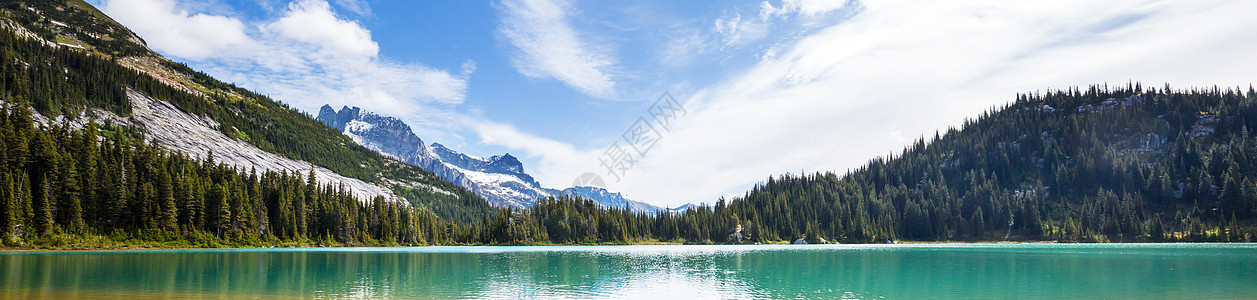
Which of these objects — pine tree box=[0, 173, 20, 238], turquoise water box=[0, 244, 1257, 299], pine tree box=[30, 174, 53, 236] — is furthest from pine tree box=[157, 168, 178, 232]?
turquoise water box=[0, 244, 1257, 299]

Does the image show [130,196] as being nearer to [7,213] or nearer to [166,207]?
[166,207]

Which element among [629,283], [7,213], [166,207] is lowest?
[629,283]

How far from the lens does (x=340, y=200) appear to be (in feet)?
642

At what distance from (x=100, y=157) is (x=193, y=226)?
21296mm

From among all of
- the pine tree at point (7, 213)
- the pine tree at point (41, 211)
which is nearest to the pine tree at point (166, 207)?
the pine tree at point (41, 211)

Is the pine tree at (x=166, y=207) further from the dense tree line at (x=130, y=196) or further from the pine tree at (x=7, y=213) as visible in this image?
the pine tree at (x=7, y=213)

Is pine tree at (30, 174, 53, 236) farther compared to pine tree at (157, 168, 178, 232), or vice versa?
pine tree at (157, 168, 178, 232)

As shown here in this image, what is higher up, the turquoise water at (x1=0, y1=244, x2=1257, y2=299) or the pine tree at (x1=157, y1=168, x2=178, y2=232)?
the pine tree at (x1=157, y1=168, x2=178, y2=232)

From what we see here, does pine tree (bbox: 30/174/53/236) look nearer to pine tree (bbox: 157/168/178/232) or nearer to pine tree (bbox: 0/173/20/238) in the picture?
pine tree (bbox: 0/173/20/238)

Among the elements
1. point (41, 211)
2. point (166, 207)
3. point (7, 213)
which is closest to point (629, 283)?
point (7, 213)

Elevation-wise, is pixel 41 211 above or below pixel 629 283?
above

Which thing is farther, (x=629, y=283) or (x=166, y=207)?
(x=166, y=207)

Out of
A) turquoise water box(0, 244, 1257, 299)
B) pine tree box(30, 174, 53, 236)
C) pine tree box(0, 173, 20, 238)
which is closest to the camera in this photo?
turquoise water box(0, 244, 1257, 299)

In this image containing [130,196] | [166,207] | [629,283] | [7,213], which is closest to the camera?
[629,283]
